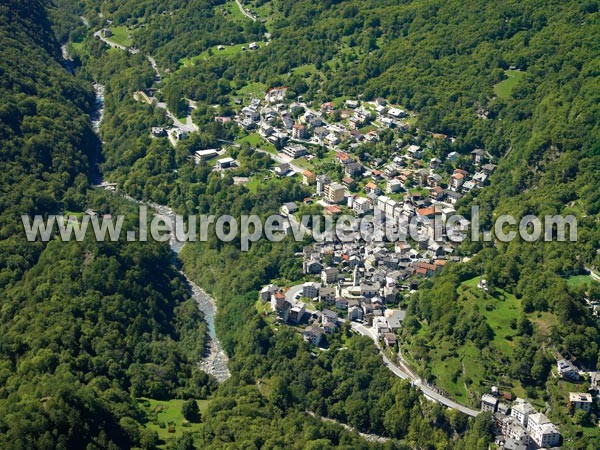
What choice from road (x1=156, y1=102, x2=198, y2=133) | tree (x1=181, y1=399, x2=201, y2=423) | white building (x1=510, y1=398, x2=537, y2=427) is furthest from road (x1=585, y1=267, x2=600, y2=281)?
road (x1=156, y1=102, x2=198, y2=133)

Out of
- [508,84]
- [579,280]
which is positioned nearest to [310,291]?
[579,280]

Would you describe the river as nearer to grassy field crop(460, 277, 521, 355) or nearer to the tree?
the tree

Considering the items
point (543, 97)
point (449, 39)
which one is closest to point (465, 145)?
point (543, 97)

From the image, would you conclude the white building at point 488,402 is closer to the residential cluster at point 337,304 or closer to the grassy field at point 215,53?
the residential cluster at point 337,304

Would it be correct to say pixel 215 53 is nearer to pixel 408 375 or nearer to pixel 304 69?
pixel 304 69

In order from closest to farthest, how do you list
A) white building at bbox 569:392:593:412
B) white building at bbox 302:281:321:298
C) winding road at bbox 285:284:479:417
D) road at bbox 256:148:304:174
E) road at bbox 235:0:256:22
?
white building at bbox 569:392:593:412 < winding road at bbox 285:284:479:417 < white building at bbox 302:281:321:298 < road at bbox 256:148:304:174 < road at bbox 235:0:256:22

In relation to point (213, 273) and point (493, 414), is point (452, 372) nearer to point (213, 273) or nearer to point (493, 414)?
point (493, 414)
